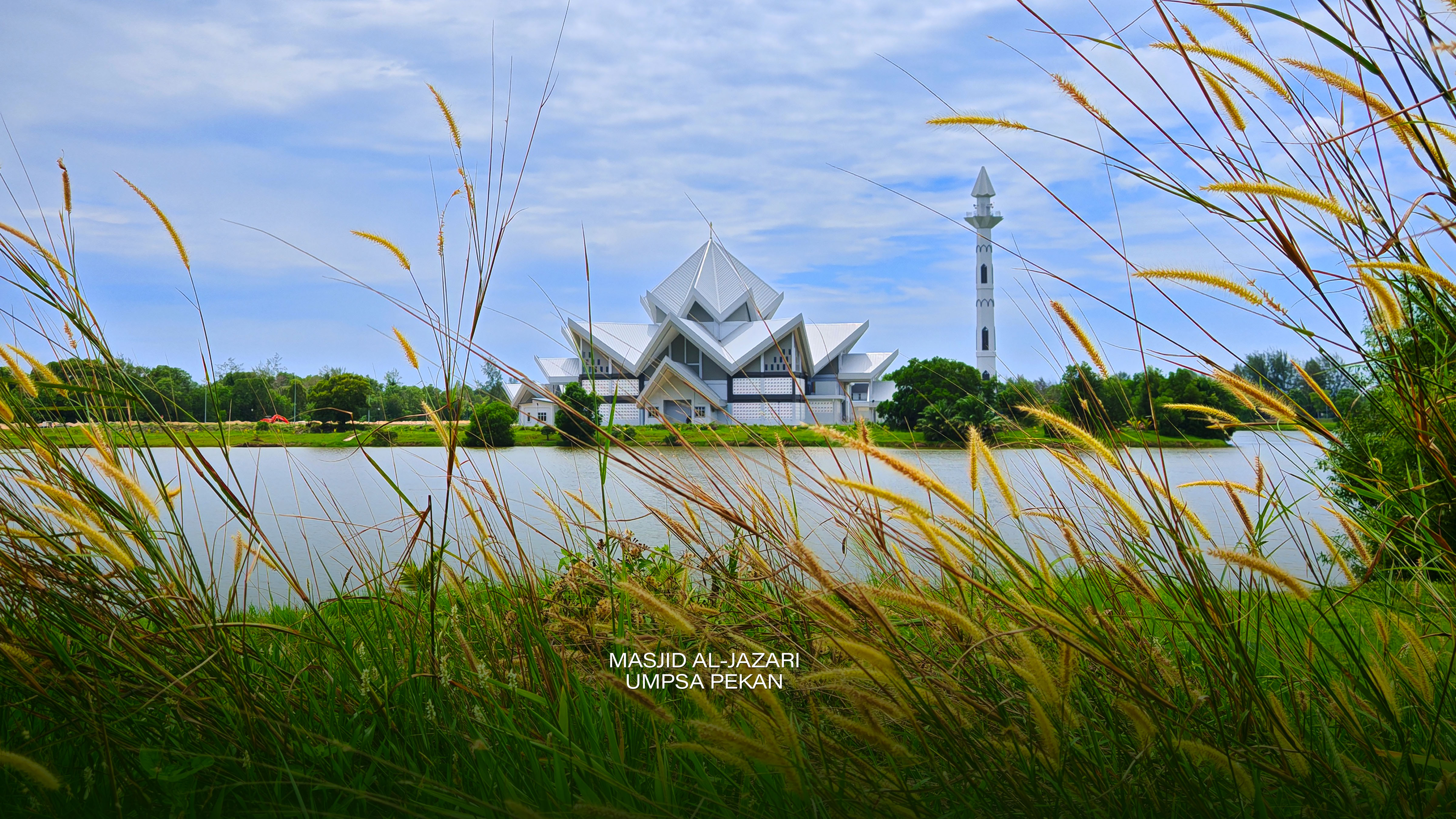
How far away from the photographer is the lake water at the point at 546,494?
54.6 inches

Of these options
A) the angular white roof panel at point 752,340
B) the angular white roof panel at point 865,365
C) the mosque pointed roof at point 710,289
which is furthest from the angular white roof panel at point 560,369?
the angular white roof panel at point 865,365

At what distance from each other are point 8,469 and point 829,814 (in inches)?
45.5

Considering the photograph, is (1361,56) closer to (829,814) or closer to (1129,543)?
(1129,543)

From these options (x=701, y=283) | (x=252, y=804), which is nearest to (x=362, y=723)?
(x=252, y=804)

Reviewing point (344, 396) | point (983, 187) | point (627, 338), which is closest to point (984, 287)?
point (983, 187)

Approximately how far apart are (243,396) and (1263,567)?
242 centimetres

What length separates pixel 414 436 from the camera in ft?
6.08

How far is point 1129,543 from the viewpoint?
1114 millimetres

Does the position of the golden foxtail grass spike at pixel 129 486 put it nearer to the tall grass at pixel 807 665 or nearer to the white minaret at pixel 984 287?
the tall grass at pixel 807 665

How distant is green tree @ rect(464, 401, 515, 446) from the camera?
Result: 1.54 meters

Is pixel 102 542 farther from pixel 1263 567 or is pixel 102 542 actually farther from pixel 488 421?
pixel 1263 567

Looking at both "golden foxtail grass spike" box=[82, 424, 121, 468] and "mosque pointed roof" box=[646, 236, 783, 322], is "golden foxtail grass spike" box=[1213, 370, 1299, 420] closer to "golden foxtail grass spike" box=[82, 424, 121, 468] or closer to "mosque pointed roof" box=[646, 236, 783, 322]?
"golden foxtail grass spike" box=[82, 424, 121, 468]

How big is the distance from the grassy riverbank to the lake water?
4 centimetres

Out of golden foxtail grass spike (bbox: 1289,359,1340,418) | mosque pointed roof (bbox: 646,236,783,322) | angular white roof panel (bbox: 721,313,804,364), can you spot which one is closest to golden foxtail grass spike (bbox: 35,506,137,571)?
golden foxtail grass spike (bbox: 1289,359,1340,418)
